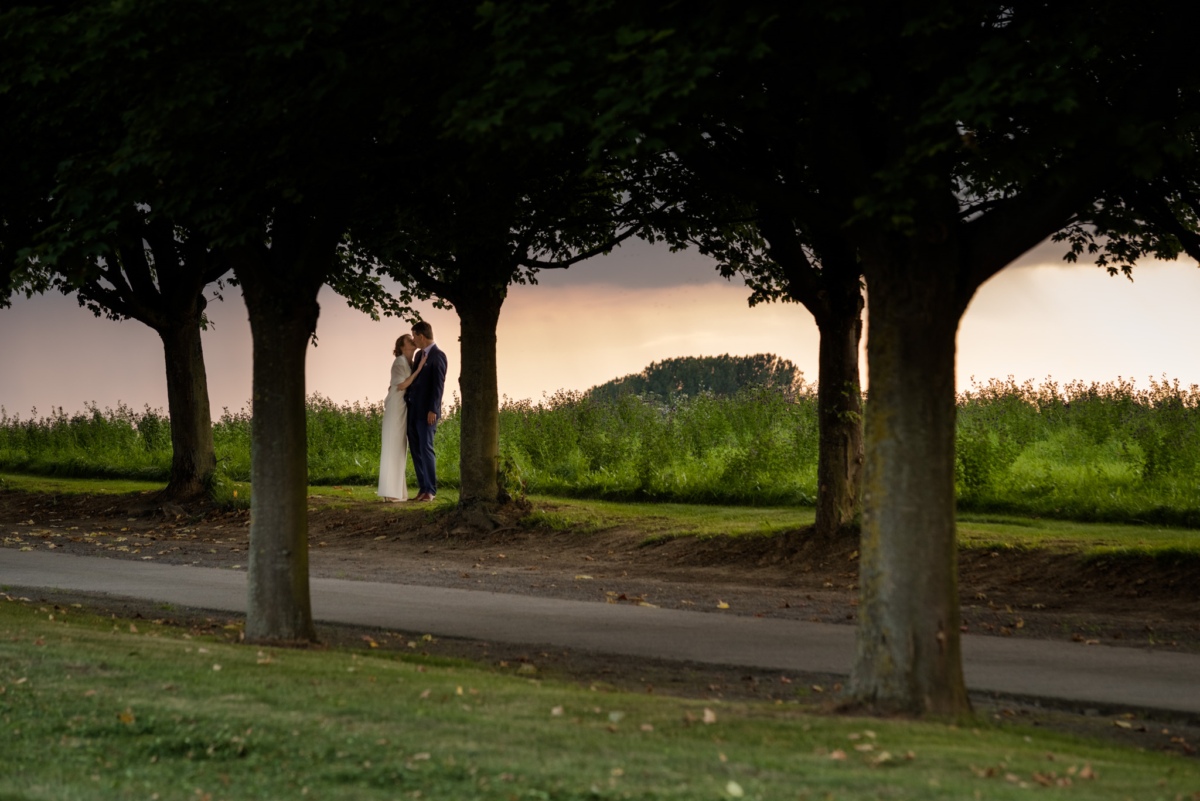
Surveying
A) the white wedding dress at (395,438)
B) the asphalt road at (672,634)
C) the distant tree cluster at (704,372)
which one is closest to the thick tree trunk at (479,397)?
the white wedding dress at (395,438)

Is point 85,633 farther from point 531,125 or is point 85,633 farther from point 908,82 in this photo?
point 908,82

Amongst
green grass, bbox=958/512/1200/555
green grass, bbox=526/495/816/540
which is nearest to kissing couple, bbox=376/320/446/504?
green grass, bbox=526/495/816/540

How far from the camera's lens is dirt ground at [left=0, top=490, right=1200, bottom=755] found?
9.08m

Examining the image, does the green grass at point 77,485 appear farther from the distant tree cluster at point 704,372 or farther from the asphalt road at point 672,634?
the distant tree cluster at point 704,372

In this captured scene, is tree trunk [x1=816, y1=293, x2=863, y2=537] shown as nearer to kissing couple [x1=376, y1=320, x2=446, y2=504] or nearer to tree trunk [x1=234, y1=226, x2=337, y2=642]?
kissing couple [x1=376, y1=320, x2=446, y2=504]

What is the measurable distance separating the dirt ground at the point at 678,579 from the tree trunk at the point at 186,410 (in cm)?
97

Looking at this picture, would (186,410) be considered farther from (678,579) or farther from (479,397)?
(678,579)

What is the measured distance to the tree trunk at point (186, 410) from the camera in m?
22.5

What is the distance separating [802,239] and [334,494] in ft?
31.9

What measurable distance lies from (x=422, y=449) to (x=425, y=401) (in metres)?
0.79

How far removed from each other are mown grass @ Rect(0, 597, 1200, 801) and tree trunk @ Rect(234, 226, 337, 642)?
1.67 m

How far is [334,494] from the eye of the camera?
22.5 metres

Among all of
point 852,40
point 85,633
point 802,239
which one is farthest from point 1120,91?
point 85,633

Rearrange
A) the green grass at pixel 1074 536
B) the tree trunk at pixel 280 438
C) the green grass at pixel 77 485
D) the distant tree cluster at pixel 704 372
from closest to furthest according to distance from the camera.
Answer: the tree trunk at pixel 280 438
the green grass at pixel 1074 536
the green grass at pixel 77 485
the distant tree cluster at pixel 704 372
